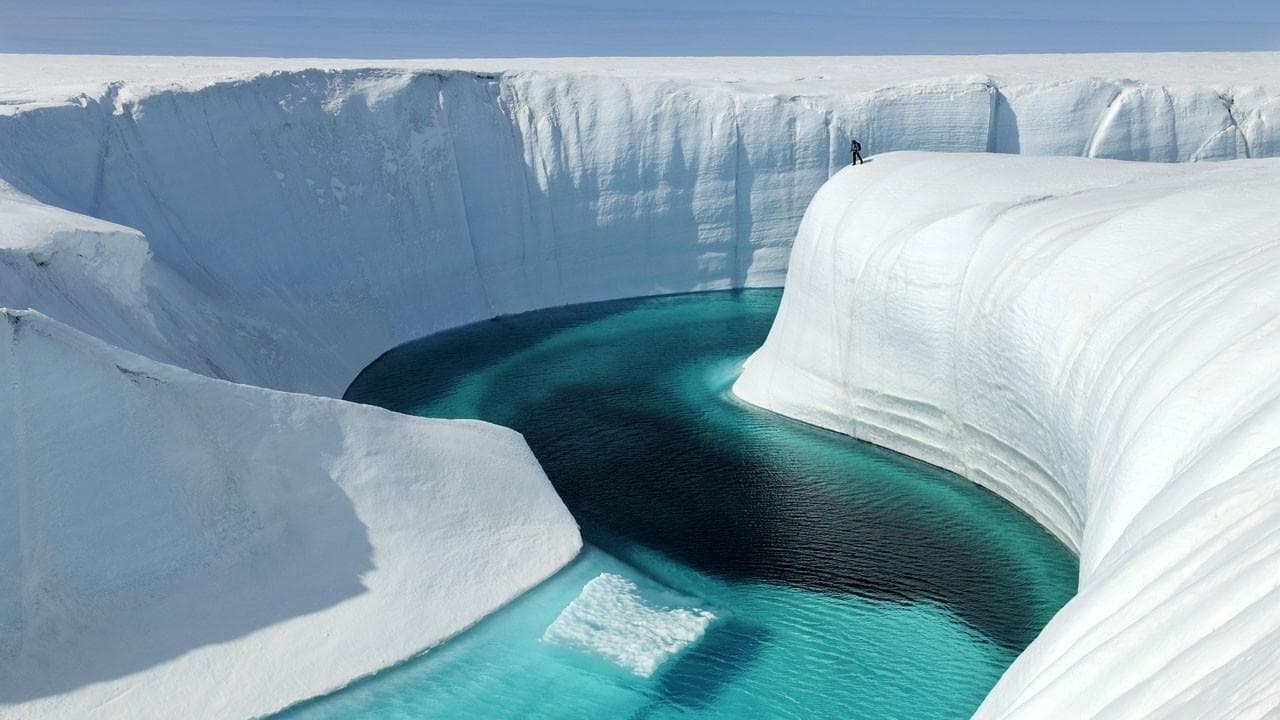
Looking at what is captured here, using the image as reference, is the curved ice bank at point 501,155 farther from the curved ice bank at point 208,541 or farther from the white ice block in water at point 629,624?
the white ice block in water at point 629,624

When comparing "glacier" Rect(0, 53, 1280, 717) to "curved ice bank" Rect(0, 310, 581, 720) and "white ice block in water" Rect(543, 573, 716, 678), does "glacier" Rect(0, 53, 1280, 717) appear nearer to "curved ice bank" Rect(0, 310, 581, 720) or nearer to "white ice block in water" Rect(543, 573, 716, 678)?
"curved ice bank" Rect(0, 310, 581, 720)

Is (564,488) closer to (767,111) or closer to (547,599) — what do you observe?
(547,599)

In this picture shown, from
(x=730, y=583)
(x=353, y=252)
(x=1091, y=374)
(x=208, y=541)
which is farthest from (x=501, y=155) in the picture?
(x=1091, y=374)

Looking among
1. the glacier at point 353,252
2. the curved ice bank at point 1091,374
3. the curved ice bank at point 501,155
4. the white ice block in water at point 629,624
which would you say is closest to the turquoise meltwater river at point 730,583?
the white ice block in water at point 629,624

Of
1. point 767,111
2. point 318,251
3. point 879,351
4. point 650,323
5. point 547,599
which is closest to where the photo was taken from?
point 547,599

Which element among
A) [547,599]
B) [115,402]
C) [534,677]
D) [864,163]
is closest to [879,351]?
[864,163]

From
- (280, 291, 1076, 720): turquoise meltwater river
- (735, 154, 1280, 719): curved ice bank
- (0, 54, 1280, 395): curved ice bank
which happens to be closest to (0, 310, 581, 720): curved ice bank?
(280, 291, 1076, 720): turquoise meltwater river

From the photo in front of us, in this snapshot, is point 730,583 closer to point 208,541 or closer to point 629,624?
point 629,624
